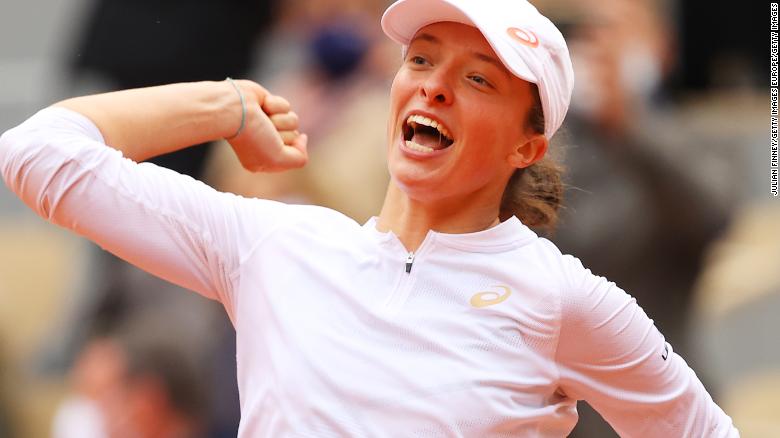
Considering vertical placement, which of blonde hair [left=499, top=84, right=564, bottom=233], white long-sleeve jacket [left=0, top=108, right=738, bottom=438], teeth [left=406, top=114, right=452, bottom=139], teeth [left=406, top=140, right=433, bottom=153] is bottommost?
white long-sleeve jacket [left=0, top=108, right=738, bottom=438]

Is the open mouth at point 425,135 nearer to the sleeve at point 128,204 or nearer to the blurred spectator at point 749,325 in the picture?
the sleeve at point 128,204

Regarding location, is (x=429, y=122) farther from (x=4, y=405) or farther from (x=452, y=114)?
(x=4, y=405)

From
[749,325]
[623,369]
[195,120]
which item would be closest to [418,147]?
[195,120]

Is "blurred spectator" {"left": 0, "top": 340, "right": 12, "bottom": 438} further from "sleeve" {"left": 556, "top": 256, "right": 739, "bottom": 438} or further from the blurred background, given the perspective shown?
"sleeve" {"left": 556, "top": 256, "right": 739, "bottom": 438}

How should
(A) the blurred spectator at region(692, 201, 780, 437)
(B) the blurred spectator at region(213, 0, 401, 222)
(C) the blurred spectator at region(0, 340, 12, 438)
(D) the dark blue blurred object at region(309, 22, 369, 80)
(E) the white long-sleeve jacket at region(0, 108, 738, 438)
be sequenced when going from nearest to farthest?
(E) the white long-sleeve jacket at region(0, 108, 738, 438) < (B) the blurred spectator at region(213, 0, 401, 222) < (D) the dark blue blurred object at region(309, 22, 369, 80) < (A) the blurred spectator at region(692, 201, 780, 437) < (C) the blurred spectator at region(0, 340, 12, 438)

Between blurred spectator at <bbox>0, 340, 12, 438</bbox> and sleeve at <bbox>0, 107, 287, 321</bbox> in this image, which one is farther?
blurred spectator at <bbox>0, 340, 12, 438</bbox>

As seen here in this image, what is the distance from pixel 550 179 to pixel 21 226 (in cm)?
532

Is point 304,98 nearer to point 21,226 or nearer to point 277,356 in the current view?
point 21,226

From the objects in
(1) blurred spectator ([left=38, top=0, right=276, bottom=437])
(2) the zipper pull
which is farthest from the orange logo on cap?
(1) blurred spectator ([left=38, top=0, right=276, bottom=437])

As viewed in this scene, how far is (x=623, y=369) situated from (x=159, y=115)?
32.5 inches

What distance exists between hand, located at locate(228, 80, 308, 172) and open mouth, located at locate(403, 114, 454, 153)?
252mm

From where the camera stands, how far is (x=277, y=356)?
240 centimetres

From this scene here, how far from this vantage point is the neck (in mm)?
2484

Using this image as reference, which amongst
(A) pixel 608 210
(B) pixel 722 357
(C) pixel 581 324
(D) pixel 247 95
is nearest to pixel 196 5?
(A) pixel 608 210
